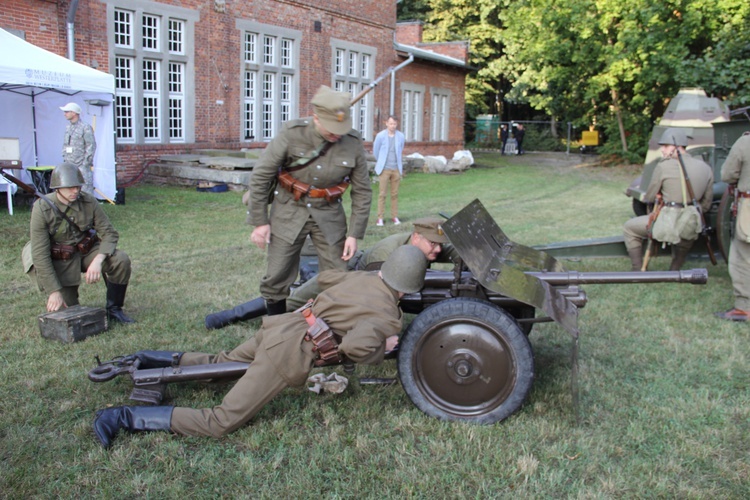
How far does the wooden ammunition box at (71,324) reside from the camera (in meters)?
5.34

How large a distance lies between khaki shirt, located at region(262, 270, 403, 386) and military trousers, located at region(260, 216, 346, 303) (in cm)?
128

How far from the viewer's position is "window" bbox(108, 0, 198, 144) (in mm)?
17641

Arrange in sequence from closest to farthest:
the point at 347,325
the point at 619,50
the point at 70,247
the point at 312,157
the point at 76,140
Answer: the point at 347,325, the point at 312,157, the point at 70,247, the point at 76,140, the point at 619,50

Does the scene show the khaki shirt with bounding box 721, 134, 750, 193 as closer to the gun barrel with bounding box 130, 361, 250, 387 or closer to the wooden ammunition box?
the gun barrel with bounding box 130, 361, 250, 387

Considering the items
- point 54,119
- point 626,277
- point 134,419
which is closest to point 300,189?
point 134,419

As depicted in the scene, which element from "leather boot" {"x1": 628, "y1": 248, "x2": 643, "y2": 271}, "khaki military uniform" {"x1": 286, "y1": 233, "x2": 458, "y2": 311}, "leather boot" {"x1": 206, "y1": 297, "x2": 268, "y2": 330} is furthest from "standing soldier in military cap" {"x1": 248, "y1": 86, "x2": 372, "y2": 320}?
"leather boot" {"x1": 628, "y1": 248, "x2": 643, "y2": 271}

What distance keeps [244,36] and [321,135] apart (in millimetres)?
16751

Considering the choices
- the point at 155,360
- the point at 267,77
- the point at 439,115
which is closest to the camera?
the point at 155,360

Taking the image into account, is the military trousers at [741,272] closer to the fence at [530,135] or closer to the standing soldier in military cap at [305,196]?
the standing soldier in military cap at [305,196]

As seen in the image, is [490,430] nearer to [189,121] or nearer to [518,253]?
[518,253]

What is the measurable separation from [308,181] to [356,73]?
21.1 m

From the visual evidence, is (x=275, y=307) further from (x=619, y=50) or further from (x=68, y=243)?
(x=619, y=50)

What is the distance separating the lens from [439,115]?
31641 mm

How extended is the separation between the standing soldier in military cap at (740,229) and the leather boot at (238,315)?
4383mm
